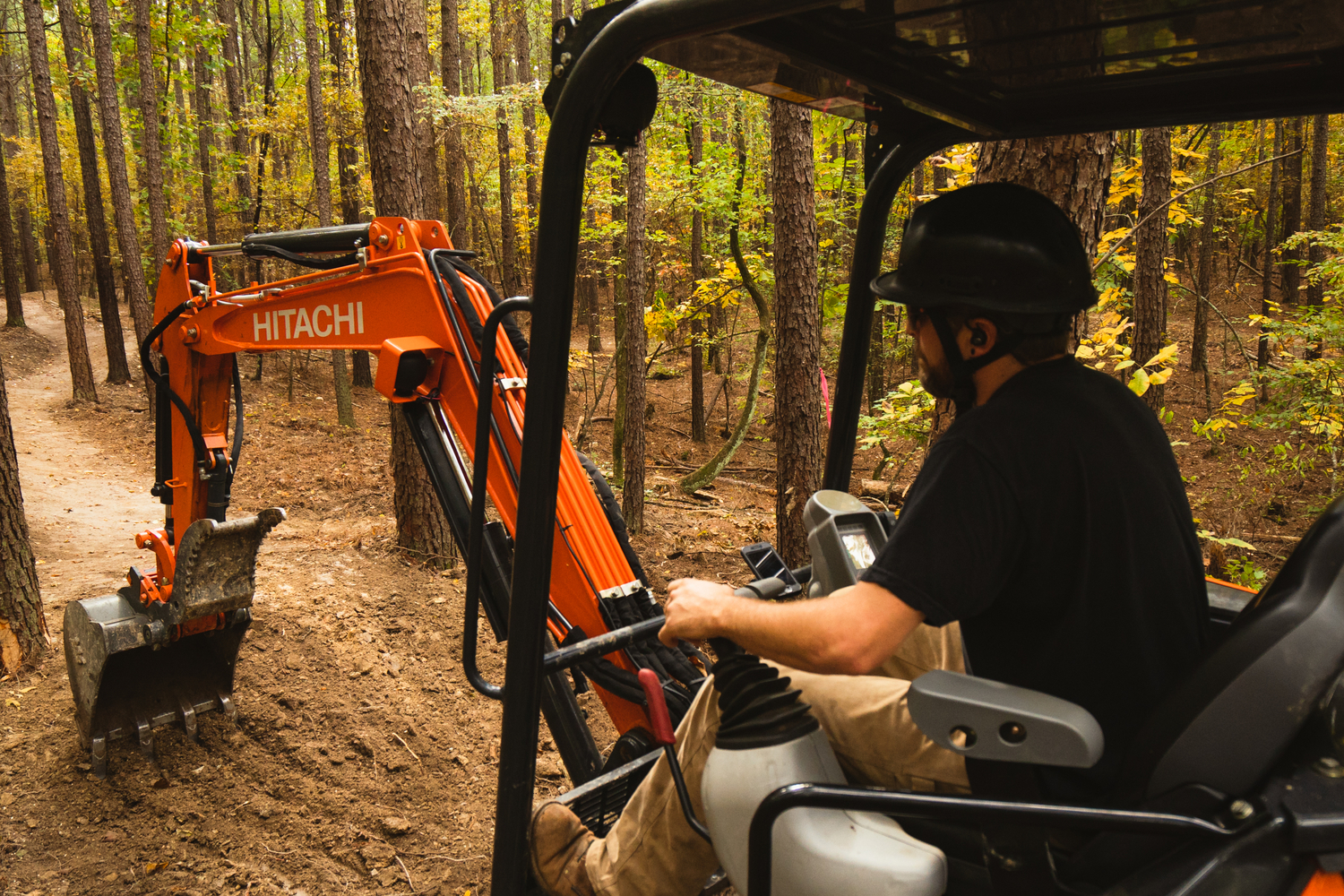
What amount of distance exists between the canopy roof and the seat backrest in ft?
3.51

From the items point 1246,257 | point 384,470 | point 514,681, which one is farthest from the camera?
point 1246,257

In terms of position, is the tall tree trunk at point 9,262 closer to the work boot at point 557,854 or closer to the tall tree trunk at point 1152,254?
the tall tree trunk at point 1152,254

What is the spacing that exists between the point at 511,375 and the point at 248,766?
298 centimetres

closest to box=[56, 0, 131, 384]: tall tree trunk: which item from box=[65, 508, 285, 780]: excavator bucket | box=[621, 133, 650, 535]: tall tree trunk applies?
box=[621, 133, 650, 535]: tall tree trunk

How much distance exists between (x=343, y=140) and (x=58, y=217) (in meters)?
4.76

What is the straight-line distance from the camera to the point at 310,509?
9.63 m

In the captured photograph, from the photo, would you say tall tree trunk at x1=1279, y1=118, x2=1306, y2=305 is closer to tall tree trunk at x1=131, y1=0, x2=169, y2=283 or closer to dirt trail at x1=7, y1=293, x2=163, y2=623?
dirt trail at x1=7, y1=293, x2=163, y2=623

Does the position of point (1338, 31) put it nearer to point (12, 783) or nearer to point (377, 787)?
point (377, 787)

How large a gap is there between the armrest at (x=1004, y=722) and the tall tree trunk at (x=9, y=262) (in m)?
21.0

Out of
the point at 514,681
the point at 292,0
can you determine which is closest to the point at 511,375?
the point at 514,681

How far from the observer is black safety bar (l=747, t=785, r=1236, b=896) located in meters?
1.29

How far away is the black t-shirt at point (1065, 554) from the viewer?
60.6 inches

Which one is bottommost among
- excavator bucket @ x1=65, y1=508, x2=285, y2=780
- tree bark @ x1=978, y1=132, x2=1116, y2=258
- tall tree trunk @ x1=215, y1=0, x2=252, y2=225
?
excavator bucket @ x1=65, y1=508, x2=285, y2=780

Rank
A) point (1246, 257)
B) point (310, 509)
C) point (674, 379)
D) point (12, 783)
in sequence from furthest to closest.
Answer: point (1246, 257) → point (674, 379) → point (310, 509) → point (12, 783)
